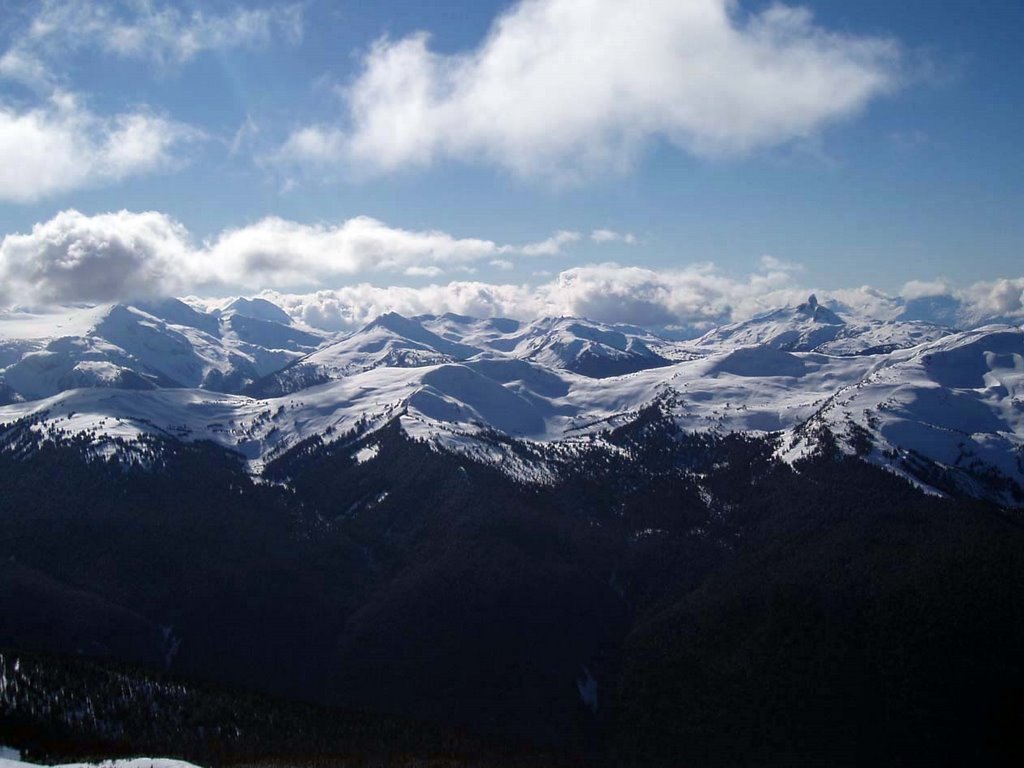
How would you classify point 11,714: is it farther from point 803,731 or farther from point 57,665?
point 803,731

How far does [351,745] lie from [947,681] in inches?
5541

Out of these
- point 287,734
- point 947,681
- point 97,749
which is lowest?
point 947,681

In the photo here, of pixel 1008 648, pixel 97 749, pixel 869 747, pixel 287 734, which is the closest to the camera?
pixel 97 749

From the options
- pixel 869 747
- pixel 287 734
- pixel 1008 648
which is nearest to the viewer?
pixel 287 734

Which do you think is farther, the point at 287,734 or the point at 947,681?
the point at 947,681

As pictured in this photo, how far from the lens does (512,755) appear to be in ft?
617

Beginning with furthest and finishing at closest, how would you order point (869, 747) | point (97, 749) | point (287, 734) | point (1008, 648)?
point (1008, 648) → point (869, 747) → point (287, 734) → point (97, 749)

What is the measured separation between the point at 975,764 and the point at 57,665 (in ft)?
676

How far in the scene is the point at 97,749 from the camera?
147m

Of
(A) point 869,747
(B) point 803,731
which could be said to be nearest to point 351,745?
(B) point 803,731

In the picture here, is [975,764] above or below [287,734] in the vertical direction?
below

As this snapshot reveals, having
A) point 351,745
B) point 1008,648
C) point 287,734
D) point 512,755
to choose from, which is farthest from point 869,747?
point 287,734

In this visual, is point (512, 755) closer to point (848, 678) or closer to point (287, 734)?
point (287, 734)

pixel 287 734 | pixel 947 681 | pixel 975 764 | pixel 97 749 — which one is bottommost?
pixel 975 764
